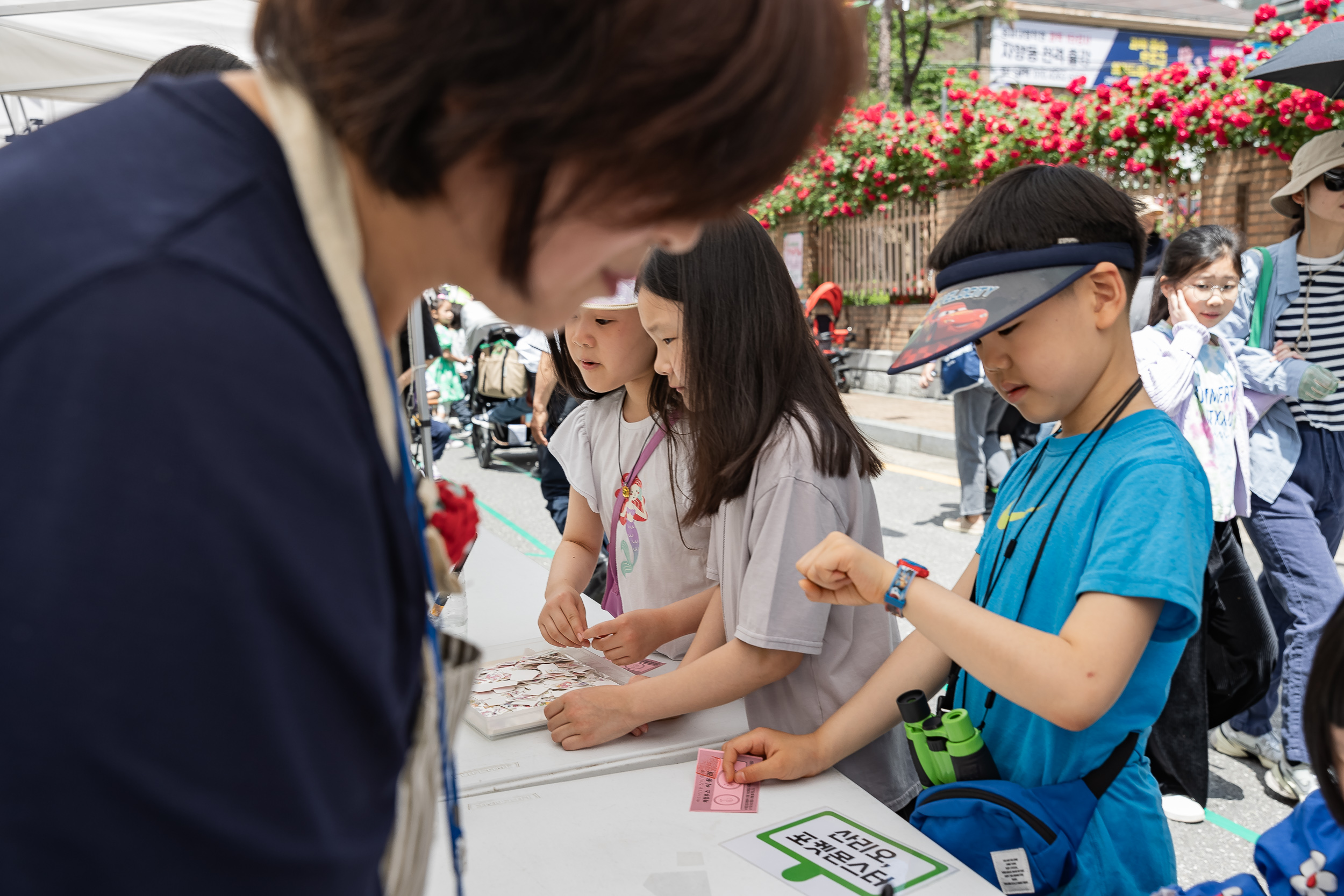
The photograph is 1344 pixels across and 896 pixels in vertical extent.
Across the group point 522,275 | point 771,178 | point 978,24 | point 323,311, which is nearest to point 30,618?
point 323,311

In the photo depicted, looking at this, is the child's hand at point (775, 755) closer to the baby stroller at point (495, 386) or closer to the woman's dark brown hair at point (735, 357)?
the woman's dark brown hair at point (735, 357)

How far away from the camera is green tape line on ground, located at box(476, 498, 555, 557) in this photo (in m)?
5.77

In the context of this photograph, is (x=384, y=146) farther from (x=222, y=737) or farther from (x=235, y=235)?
(x=222, y=737)

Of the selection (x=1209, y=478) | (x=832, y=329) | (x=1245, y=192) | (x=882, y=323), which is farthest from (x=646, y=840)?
(x=882, y=323)

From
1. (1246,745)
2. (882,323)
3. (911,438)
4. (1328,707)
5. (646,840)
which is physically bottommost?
(911,438)

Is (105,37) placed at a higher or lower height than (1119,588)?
higher

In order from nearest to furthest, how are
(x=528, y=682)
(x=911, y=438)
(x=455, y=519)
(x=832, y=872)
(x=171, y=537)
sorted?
(x=171, y=537), (x=455, y=519), (x=832, y=872), (x=528, y=682), (x=911, y=438)

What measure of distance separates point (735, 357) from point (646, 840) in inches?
33.0

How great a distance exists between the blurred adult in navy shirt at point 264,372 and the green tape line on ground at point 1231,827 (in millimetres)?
2819

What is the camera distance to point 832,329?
471 inches

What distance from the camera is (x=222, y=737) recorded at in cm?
44

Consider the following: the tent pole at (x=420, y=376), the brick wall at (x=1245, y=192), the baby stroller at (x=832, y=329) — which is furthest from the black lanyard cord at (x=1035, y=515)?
the baby stroller at (x=832, y=329)

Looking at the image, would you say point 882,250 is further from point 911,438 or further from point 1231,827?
point 1231,827

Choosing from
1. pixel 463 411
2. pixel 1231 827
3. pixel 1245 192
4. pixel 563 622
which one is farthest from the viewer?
pixel 463 411
